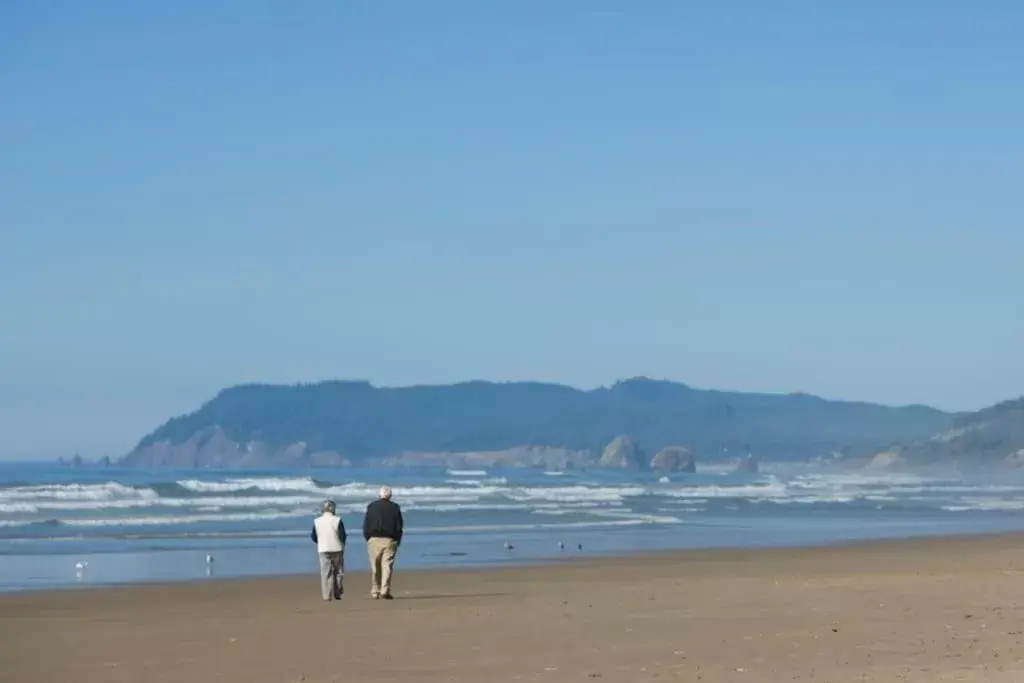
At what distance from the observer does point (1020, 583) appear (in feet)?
59.3

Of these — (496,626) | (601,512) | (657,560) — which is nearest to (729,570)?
(657,560)

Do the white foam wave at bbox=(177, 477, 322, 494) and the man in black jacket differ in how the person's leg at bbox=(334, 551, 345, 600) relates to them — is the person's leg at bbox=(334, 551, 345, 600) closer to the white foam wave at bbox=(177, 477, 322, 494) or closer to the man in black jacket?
the man in black jacket

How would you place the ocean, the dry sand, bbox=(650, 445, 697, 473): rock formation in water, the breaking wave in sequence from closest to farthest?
1. the dry sand
2. the ocean
3. the breaking wave
4. bbox=(650, 445, 697, 473): rock formation in water

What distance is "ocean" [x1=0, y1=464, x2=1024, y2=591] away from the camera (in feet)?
81.6

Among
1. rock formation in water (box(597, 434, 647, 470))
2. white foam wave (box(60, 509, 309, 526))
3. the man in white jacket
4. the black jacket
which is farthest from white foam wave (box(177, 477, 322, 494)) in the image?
rock formation in water (box(597, 434, 647, 470))

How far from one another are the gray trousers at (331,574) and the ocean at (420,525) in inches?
171

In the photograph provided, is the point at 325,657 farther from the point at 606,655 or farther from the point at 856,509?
the point at 856,509

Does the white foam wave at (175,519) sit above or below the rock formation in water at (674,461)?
below

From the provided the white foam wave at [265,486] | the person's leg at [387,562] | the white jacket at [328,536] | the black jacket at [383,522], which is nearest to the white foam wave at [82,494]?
the white foam wave at [265,486]

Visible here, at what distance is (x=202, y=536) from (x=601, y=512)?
15960 mm

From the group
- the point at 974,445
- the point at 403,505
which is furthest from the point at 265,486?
the point at 974,445

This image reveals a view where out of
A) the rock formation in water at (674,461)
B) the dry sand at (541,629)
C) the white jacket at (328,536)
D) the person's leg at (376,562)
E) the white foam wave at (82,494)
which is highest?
the rock formation in water at (674,461)

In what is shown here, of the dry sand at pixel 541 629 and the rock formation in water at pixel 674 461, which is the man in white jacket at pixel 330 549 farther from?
the rock formation in water at pixel 674 461

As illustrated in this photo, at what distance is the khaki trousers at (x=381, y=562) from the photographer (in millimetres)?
17516
